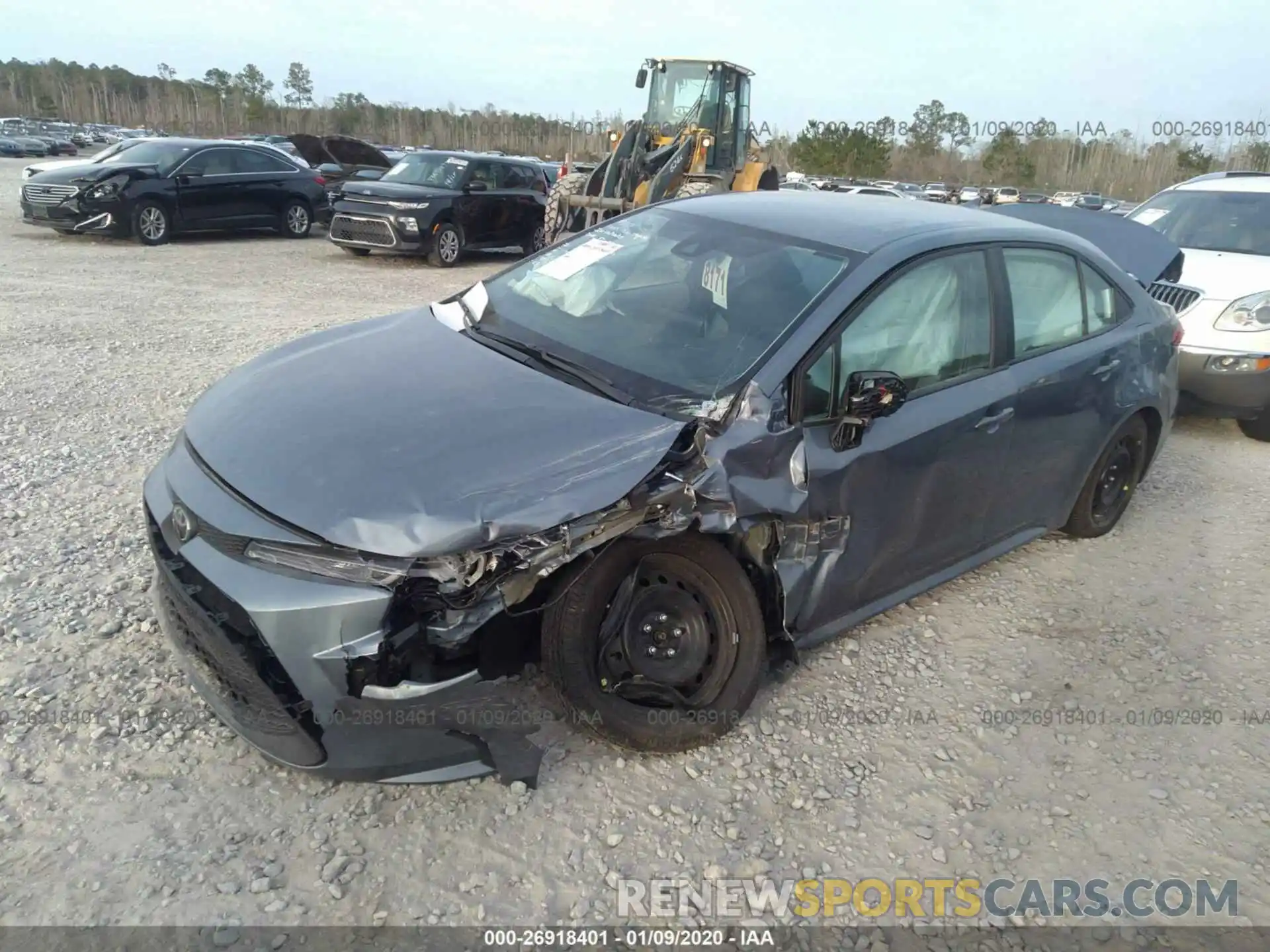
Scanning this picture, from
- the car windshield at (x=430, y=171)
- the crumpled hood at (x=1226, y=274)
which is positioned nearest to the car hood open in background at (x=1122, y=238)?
the crumpled hood at (x=1226, y=274)

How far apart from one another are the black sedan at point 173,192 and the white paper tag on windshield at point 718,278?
11.3 meters

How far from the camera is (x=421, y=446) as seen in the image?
2473mm

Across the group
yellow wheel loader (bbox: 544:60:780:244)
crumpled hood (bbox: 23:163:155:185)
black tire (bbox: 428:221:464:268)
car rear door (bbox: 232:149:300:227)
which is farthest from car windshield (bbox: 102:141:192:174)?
yellow wheel loader (bbox: 544:60:780:244)

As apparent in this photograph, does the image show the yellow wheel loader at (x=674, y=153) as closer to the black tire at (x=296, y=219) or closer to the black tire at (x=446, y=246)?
the black tire at (x=446, y=246)

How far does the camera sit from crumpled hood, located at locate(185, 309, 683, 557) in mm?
2254

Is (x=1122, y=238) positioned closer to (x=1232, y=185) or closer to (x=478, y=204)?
(x=1232, y=185)

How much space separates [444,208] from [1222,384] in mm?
9359

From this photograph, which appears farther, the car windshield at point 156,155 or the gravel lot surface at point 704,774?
the car windshield at point 156,155

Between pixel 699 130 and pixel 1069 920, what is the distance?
10.7 meters

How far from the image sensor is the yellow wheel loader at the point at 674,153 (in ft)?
36.5

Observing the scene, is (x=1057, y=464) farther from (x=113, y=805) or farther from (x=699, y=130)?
(x=699, y=130)

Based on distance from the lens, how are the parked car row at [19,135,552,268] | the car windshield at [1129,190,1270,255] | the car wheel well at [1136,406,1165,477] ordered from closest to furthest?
the car wheel well at [1136,406,1165,477] < the car windshield at [1129,190,1270,255] < the parked car row at [19,135,552,268]

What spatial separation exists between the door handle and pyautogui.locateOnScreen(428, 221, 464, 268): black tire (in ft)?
32.3

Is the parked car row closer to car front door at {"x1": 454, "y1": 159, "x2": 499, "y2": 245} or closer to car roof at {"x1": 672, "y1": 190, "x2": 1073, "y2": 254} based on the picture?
car front door at {"x1": 454, "y1": 159, "x2": 499, "y2": 245}
